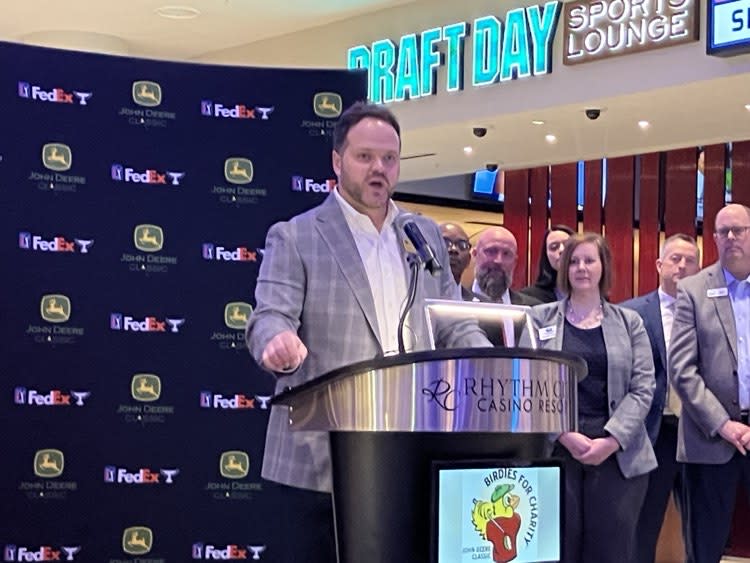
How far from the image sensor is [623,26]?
8102mm

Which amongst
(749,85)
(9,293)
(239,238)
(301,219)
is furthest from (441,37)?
(301,219)

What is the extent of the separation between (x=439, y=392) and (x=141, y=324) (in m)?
3.02

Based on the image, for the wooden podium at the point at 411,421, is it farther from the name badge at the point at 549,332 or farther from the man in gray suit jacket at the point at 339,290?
the name badge at the point at 549,332

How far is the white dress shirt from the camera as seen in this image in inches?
108

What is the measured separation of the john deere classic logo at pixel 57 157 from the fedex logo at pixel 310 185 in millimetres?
967

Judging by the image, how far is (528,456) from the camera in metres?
2.49

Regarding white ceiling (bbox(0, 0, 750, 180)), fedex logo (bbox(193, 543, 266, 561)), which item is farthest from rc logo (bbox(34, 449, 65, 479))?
white ceiling (bbox(0, 0, 750, 180))

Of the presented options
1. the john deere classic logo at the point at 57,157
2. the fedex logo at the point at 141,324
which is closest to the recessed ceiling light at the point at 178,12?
the john deere classic logo at the point at 57,157

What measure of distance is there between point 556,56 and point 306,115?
3.65 m

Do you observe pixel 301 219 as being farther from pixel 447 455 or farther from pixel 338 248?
pixel 447 455

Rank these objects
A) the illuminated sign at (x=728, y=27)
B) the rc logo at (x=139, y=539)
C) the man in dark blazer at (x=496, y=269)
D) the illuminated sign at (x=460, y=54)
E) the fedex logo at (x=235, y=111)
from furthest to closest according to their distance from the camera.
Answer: the illuminated sign at (x=460, y=54)
the illuminated sign at (x=728, y=27)
the man in dark blazer at (x=496, y=269)
the fedex logo at (x=235, y=111)
the rc logo at (x=139, y=539)

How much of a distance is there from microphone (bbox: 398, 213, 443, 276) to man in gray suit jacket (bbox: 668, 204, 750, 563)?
289cm

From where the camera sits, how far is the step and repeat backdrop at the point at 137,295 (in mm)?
4949

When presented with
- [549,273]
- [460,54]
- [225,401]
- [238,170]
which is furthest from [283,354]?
[460,54]
